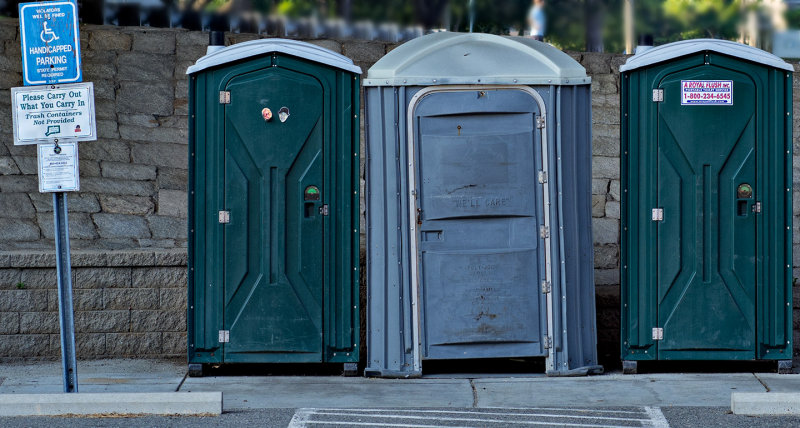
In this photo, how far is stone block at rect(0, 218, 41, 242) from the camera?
8.62 metres

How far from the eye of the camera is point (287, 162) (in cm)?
707

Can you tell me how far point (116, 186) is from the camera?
901cm

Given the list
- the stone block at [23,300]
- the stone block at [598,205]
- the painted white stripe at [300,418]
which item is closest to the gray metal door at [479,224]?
the painted white stripe at [300,418]

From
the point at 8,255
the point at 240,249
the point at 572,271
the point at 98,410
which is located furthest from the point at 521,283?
the point at 8,255

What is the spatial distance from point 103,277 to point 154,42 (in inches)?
101

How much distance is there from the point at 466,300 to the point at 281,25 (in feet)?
13.6

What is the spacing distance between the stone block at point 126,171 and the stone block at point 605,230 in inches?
148

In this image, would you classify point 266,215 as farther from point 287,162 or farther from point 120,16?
point 120,16

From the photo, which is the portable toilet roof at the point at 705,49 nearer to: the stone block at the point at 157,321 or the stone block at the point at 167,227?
the stone block at the point at 157,321

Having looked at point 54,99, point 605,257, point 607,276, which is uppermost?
point 54,99

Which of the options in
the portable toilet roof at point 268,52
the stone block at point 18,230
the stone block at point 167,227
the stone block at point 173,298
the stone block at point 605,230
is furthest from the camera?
the stone block at point 605,230

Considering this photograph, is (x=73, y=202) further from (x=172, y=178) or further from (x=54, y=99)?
(x=54, y=99)

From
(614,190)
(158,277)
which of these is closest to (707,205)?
(614,190)

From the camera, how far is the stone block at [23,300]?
778 centimetres
